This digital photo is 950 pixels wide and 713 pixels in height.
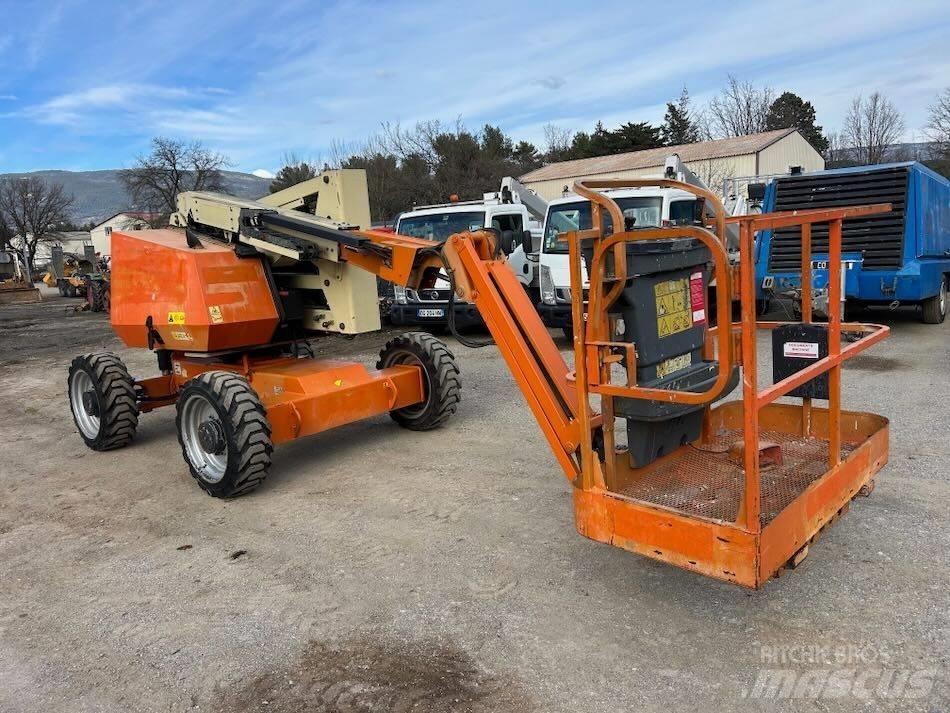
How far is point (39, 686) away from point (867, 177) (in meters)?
11.6

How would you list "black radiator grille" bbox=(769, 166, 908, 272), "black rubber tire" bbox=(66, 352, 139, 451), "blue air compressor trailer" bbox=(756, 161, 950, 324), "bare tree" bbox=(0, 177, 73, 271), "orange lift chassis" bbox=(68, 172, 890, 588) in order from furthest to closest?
"bare tree" bbox=(0, 177, 73, 271), "black radiator grille" bbox=(769, 166, 908, 272), "blue air compressor trailer" bbox=(756, 161, 950, 324), "black rubber tire" bbox=(66, 352, 139, 451), "orange lift chassis" bbox=(68, 172, 890, 588)

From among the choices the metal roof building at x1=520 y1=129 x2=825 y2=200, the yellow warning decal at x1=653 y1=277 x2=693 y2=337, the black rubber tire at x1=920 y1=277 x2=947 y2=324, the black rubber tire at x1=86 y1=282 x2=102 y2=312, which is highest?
the metal roof building at x1=520 y1=129 x2=825 y2=200

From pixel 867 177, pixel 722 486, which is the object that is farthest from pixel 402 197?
pixel 722 486

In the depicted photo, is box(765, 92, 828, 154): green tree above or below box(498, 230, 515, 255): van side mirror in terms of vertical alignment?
above

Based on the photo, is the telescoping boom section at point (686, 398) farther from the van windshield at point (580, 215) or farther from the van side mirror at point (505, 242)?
the van windshield at point (580, 215)

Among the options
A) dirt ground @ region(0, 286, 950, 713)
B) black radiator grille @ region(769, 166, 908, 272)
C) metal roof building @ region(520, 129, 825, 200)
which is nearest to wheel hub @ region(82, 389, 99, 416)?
dirt ground @ region(0, 286, 950, 713)

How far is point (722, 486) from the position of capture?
12.5 feet

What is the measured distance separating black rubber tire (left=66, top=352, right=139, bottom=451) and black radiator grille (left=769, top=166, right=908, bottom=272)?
30.1ft

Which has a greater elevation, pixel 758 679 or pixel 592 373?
pixel 592 373

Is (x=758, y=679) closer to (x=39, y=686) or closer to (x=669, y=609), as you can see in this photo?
(x=669, y=609)

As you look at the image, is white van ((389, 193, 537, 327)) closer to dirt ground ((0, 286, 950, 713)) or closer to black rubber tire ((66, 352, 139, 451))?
black rubber tire ((66, 352, 139, 451))

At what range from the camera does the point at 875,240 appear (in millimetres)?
10602

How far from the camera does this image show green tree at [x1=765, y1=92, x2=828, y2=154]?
51.9 meters

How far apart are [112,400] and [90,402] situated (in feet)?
1.43
